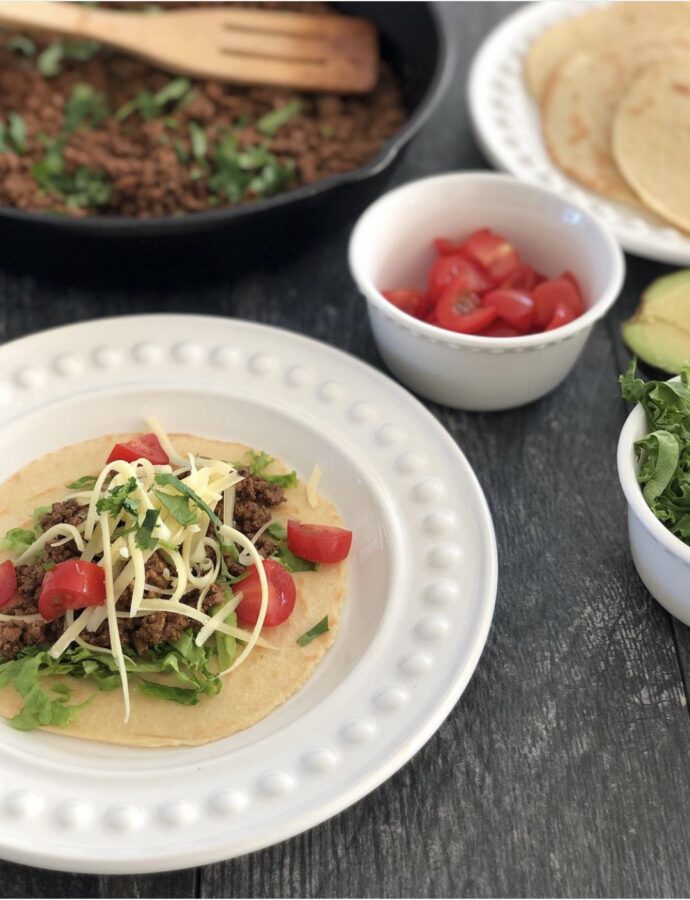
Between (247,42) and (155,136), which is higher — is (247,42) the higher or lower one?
the higher one

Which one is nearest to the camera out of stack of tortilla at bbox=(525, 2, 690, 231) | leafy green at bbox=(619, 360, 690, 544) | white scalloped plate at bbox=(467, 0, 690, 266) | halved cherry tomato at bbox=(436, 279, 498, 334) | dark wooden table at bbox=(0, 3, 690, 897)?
dark wooden table at bbox=(0, 3, 690, 897)

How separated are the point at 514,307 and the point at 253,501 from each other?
1023 millimetres

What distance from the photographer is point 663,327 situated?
9.85ft

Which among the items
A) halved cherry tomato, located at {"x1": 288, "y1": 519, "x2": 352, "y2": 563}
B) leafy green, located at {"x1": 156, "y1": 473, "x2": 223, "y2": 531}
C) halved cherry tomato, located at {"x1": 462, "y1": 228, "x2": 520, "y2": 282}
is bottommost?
halved cherry tomato, located at {"x1": 288, "y1": 519, "x2": 352, "y2": 563}

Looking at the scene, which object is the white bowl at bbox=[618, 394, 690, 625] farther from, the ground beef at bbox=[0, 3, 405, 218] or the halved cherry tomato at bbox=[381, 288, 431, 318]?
the ground beef at bbox=[0, 3, 405, 218]

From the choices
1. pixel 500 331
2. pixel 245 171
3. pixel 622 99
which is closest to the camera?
pixel 500 331

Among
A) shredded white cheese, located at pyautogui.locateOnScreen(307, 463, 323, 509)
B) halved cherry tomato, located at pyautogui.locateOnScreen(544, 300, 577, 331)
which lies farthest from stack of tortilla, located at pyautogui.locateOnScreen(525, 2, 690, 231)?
shredded white cheese, located at pyautogui.locateOnScreen(307, 463, 323, 509)

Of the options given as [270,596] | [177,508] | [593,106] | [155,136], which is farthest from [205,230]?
[593,106]

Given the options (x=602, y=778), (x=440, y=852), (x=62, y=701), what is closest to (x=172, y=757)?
(x=62, y=701)

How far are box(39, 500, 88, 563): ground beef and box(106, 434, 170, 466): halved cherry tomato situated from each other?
175 mm

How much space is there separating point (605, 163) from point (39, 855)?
2.85 metres

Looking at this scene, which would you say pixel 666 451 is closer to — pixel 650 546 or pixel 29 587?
pixel 650 546

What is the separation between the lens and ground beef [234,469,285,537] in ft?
8.62

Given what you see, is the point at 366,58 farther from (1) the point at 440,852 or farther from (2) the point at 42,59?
(1) the point at 440,852
